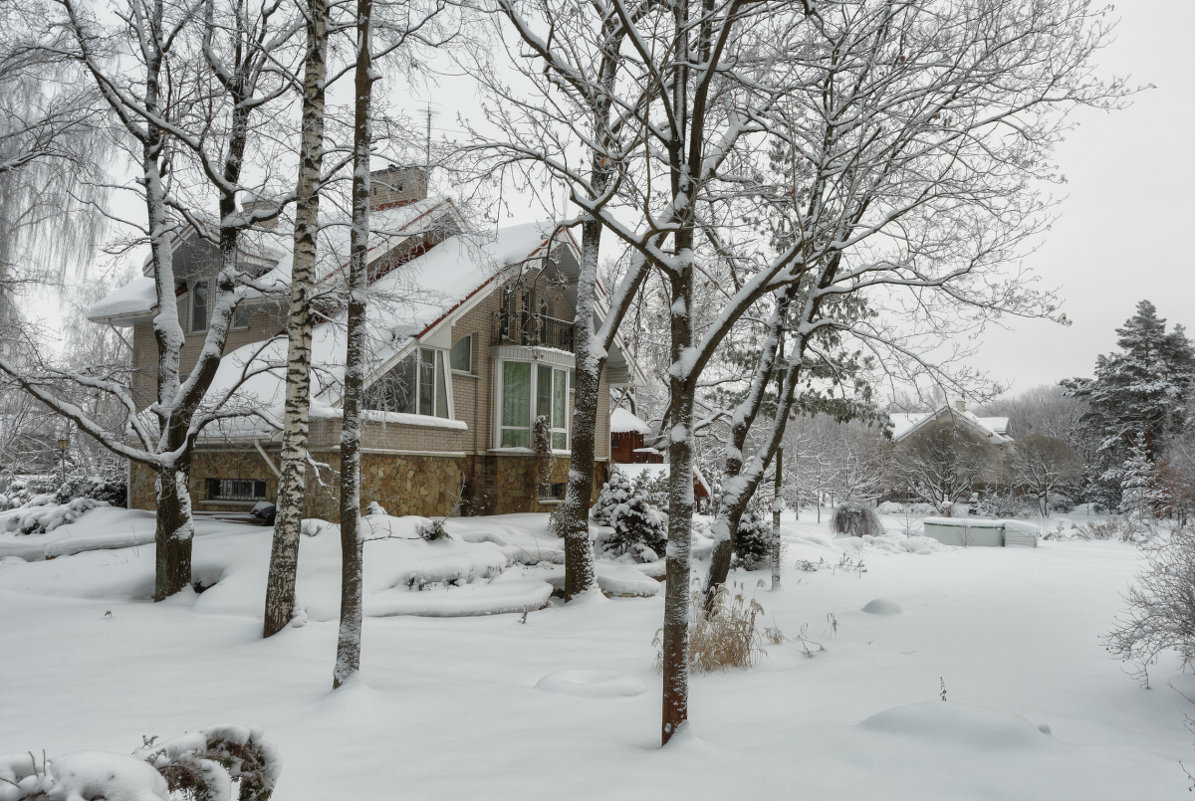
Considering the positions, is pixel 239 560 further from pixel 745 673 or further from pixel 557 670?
pixel 745 673

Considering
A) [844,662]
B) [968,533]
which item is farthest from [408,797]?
[968,533]

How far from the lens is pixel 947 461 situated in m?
31.7

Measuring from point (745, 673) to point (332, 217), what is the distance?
7038 millimetres

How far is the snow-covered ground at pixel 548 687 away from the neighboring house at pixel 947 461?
20.1 meters

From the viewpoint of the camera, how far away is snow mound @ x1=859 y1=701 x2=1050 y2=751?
436 centimetres

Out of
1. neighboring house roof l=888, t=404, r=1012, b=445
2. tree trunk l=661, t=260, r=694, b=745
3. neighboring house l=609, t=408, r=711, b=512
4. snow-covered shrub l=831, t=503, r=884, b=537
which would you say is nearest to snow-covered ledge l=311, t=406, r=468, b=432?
tree trunk l=661, t=260, r=694, b=745

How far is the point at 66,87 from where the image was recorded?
9.70 meters

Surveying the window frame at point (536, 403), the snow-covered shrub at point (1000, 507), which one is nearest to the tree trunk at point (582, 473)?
the window frame at point (536, 403)

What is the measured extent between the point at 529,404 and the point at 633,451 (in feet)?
46.8

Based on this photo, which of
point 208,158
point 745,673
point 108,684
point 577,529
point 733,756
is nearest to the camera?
point 733,756

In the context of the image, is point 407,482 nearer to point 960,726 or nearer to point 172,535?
point 172,535

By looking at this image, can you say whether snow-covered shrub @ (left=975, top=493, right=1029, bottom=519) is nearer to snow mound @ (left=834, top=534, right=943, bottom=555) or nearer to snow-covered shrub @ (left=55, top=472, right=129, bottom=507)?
snow mound @ (left=834, top=534, right=943, bottom=555)

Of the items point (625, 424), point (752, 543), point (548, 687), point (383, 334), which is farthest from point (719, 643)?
point (625, 424)

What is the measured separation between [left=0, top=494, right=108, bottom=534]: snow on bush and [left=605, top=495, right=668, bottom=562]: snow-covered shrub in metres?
10.2
